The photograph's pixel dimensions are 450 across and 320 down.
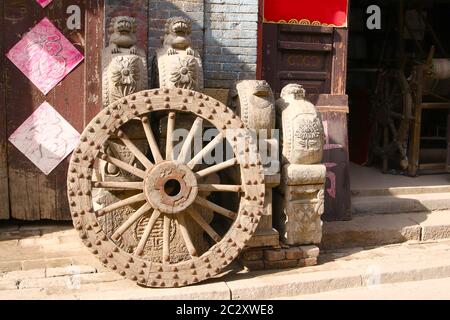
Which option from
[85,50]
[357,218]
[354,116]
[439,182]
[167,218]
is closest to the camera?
[167,218]

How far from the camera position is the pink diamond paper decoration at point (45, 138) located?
5.04m

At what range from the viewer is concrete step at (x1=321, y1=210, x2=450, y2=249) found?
4996 millimetres

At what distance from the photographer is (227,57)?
5.23 meters

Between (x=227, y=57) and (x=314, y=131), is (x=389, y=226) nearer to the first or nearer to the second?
(x=314, y=131)

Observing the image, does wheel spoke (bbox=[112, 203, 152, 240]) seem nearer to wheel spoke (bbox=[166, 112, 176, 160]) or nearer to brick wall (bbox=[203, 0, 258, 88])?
wheel spoke (bbox=[166, 112, 176, 160])

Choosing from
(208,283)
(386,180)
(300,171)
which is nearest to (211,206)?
(208,283)

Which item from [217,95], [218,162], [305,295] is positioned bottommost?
[305,295]

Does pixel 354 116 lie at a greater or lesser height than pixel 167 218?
greater

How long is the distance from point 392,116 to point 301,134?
3.53 metres

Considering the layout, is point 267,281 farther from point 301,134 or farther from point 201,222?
point 301,134

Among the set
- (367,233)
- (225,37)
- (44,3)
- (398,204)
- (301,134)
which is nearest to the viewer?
(301,134)

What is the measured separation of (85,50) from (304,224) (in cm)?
246

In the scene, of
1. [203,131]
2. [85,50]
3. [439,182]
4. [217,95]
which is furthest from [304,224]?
[439,182]

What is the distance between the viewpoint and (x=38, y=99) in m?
5.02
